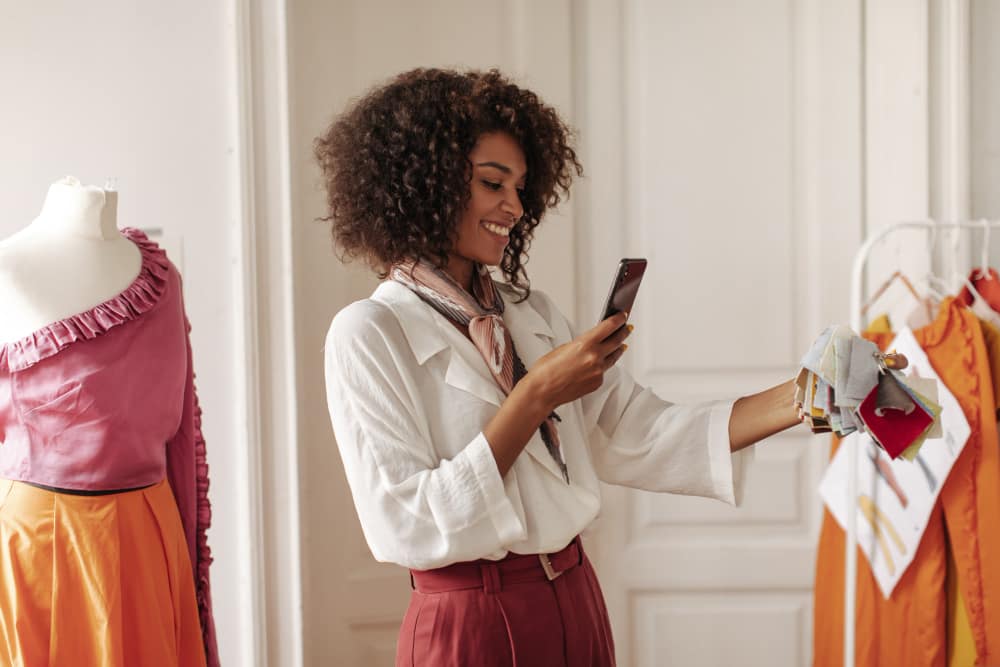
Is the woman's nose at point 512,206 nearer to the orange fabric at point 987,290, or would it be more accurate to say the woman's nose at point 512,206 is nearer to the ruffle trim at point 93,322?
the ruffle trim at point 93,322

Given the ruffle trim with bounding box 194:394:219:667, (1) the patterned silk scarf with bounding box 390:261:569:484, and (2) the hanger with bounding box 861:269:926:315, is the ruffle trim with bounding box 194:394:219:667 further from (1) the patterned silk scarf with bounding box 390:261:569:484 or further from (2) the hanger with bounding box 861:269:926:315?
(2) the hanger with bounding box 861:269:926:315

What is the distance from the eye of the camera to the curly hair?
4.59 feet

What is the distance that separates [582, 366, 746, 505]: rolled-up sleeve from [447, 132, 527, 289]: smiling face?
0.98 feet

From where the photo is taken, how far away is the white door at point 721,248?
2.33 m

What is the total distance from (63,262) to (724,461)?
40.4 inches

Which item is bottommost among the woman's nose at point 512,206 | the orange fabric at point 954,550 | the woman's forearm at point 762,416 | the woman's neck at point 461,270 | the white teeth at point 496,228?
the orange fabric at point 954,550

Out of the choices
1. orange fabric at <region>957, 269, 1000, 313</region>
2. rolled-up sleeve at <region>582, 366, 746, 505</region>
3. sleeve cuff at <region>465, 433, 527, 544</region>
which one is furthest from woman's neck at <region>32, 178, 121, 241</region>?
orange fabric at <region>957, 269, 1000, 313</region>

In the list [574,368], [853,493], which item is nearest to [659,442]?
[574,368]

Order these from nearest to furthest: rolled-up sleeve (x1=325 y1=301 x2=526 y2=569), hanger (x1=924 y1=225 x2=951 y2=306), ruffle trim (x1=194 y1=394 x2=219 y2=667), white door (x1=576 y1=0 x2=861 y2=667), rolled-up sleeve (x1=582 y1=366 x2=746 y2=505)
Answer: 1. rolled-up sleeve (x1=325 y1=301 x2=526 y2=569)
2. rolled-up sleeve (x1=582 y1=366 x2=746 y2=505)
3. ruffle trim (x1=194 y1=394 x2=219 y2=667)
4. hanger (x1=924 y1=225 x2=951 y2=306)
5. white door (x1=576 y1=0 x2=861 y2=667)

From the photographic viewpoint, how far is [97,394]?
1.43 m

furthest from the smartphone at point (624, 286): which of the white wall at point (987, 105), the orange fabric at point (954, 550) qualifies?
the white wall at point (987, 105)

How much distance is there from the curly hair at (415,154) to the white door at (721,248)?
0.89m

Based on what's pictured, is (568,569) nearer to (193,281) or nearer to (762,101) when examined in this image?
(193,281)

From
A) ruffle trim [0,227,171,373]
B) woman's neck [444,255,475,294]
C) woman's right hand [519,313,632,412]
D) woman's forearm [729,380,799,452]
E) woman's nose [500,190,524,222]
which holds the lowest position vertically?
woman's forearm [729,380,799,452]
